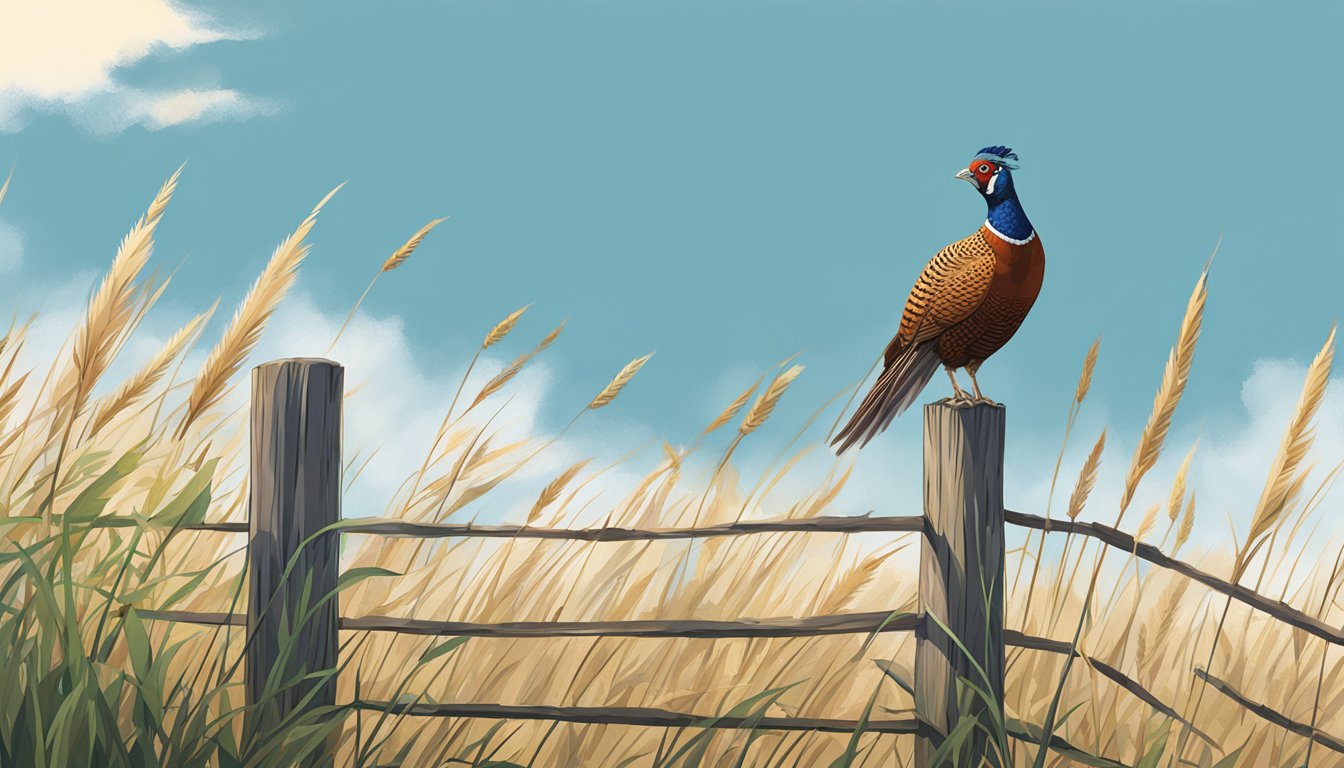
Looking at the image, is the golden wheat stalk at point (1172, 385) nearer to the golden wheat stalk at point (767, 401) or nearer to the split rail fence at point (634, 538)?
the split rail fence at point (634, 538)

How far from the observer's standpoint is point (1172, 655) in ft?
9.58

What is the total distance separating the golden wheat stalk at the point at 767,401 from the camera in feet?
8.61

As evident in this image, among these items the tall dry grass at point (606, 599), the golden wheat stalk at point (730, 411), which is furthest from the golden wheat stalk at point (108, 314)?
the golden wheat stalk at point (730, 411)

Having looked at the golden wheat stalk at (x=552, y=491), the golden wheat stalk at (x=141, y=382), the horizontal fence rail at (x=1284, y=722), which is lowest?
the horizontal fence rail at (x=1284, y=722)

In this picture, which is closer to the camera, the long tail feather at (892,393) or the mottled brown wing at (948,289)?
the mottled brown wing at (948,289)

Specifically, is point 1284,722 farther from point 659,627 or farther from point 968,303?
point 659,627

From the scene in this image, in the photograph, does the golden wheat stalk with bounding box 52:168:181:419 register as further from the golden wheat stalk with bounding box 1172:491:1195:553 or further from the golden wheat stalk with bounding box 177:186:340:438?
the golden wheat stalk with bounding box 1172:491:1195:553

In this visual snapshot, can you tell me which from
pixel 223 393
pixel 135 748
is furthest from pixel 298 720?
pixel 223 393

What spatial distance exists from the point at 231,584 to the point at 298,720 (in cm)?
86

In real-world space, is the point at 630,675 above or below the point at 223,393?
below

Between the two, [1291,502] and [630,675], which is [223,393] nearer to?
[630,675]

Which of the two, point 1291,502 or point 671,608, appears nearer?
point 1291,502

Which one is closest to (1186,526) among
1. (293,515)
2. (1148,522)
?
(1148,522)

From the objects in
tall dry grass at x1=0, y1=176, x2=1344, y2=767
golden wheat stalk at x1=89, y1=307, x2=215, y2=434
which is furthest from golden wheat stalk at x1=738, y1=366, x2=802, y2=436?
golden wheat stalk at x1=89, y1=307, x2=215, y2=434
